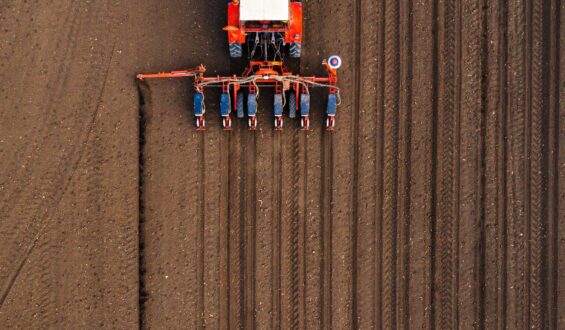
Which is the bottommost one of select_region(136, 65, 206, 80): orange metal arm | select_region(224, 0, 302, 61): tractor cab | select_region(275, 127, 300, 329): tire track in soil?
select_region(275, 127, 300, 329): tire track in soil

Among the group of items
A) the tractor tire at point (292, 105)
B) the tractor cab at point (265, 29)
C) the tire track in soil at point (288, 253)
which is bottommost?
the tire track in soil at point (288, 253)

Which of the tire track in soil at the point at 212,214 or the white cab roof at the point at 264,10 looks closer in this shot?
the white cab roof at the point at 264,10

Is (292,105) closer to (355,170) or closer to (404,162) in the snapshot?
(355,170)

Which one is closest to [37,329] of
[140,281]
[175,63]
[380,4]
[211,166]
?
[140,281]

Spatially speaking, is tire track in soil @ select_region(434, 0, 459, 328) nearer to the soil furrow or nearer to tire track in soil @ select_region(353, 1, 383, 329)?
tire track in soil @ select_region(353, 1, 383, 329)

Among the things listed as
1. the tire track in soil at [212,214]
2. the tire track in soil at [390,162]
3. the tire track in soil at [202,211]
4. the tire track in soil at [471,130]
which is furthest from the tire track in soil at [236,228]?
the tire track in soil at [471,130]

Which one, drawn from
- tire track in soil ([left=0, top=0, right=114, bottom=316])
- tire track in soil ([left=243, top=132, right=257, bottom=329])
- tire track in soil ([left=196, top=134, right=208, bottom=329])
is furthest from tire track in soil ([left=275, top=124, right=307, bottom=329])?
tire track in soil ([left=0, top=0, right=114, bottom=316])

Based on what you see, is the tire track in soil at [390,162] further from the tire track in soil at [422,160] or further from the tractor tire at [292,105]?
the tractor tire at [292,105]
